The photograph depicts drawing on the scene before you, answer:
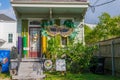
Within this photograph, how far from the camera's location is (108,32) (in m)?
40.7

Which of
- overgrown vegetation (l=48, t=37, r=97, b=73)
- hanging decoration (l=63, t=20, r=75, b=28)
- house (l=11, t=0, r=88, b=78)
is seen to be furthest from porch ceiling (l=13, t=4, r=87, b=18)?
overgrown vegetation (l=48, t=37, r=97, b=73)

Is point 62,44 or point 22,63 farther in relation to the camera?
point 62,44

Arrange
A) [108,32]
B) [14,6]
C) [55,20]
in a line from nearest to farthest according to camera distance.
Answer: [14,6] < [55,20] < [108,32]

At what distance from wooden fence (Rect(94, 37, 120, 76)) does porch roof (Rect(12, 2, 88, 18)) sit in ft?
8.81

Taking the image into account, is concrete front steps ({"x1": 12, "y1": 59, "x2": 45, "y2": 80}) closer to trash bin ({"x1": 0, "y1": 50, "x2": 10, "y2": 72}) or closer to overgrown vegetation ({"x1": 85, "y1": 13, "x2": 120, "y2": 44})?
trash bin ({"x1": 0, "y1": 50, "x2": 10, "y2": 72})

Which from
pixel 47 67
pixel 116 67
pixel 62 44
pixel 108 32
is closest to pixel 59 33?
pixel 62 44

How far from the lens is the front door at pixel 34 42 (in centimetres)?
1936

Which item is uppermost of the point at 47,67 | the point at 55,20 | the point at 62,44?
the point at 55,20

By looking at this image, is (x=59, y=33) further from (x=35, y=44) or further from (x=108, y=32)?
(x=108, y=32)

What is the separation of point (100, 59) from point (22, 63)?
16.1 ft

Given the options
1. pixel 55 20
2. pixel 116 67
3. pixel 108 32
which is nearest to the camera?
pixel 116 67

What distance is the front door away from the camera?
19359 millimetres

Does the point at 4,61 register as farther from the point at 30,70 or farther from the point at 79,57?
the point at 79,57

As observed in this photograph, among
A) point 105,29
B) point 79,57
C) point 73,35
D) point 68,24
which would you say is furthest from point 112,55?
point 105,29
